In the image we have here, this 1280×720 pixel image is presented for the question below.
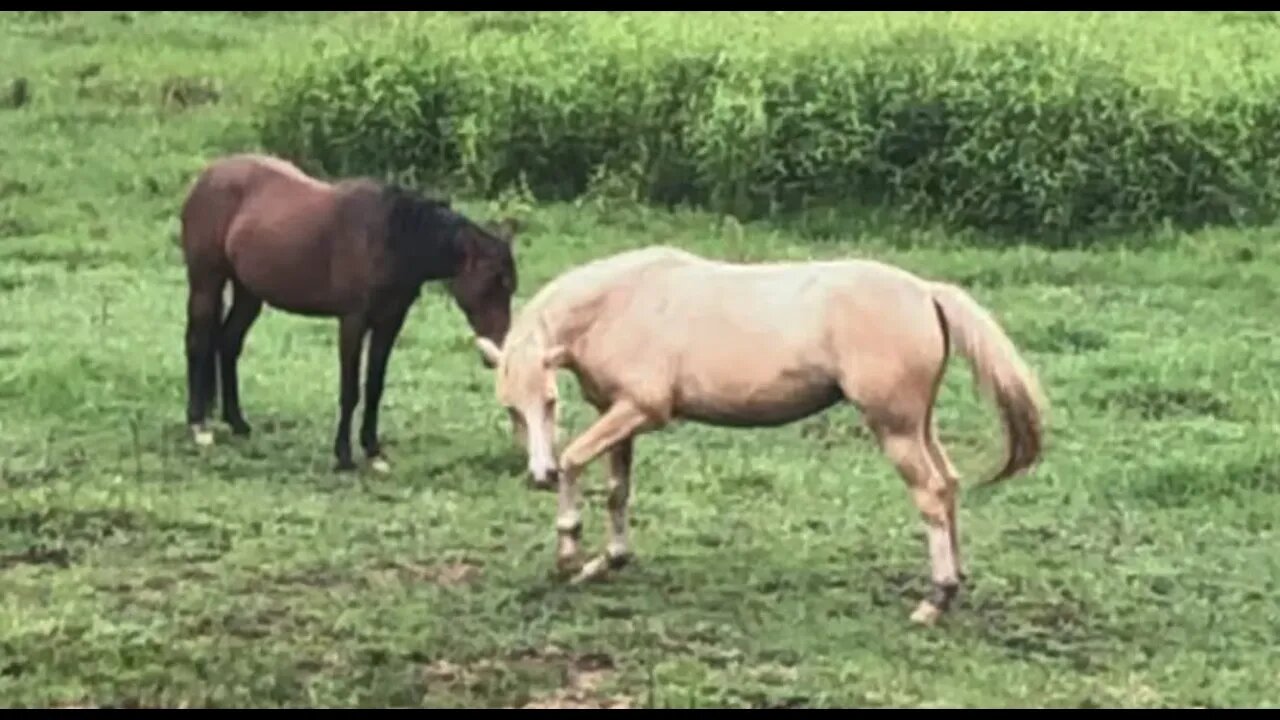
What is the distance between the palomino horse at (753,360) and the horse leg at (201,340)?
2.33 m

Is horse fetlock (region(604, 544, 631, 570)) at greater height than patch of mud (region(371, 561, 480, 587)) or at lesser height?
greater

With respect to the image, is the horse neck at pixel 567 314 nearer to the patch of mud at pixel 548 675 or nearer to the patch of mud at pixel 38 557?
the patch of mud at pixel 548 675

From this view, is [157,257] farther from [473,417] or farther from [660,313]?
[660,313]

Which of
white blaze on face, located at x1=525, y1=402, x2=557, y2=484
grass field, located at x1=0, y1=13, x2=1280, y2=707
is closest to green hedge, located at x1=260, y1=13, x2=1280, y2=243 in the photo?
grass field, located at x1=0, y1=13, x2=1280, y2=707

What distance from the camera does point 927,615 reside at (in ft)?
21.6

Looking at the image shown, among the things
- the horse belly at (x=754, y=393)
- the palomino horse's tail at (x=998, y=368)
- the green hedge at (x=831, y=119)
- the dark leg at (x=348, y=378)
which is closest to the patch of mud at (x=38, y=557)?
the dark leg at (x=348, y=378)

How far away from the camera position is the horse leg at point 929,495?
6.46m

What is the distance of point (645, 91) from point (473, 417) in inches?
200

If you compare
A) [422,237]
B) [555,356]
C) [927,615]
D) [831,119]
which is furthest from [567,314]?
[831,119]

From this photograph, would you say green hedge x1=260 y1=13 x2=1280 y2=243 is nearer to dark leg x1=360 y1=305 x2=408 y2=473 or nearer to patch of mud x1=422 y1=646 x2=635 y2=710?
dark leg x1=360 y1=305 x2=408 y2=473

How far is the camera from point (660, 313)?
674 centimetres

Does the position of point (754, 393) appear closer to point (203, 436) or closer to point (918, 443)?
point (918, 443)

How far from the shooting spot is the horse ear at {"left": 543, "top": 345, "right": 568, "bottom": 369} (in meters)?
6.71

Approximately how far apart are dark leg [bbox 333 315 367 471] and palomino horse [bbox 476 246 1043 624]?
5.44ft
